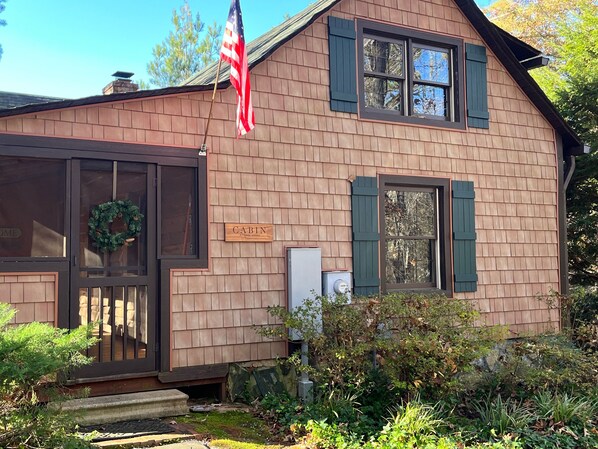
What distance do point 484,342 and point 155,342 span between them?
3.39 metres

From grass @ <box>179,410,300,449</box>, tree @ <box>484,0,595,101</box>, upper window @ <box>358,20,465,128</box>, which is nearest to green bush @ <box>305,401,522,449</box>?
grass @ <box>179,410,300,449</box>

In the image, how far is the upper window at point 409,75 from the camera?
331 inches

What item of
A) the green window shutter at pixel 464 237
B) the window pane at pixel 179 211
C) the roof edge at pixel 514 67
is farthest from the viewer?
the roof edge at pixel 514 67

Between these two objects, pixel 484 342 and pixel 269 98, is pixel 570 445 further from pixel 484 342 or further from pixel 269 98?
pixel 269 98

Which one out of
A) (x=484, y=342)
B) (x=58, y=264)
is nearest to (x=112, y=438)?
(x=58, y=264)

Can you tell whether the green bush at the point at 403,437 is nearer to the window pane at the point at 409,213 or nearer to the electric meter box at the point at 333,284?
the electric meter box at the point at 333,284

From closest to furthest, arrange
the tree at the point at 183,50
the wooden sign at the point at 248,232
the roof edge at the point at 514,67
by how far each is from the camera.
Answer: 1. the wooden sign at the point at 248,232
2. the roof edge at the point at 514,67
3. the tree at the point at 183,50

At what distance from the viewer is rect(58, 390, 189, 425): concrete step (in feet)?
18.9

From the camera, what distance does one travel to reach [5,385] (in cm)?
436

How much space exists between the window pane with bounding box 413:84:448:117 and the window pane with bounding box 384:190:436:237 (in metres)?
1.14

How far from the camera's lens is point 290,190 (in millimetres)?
7570

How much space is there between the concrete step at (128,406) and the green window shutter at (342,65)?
13.0ft

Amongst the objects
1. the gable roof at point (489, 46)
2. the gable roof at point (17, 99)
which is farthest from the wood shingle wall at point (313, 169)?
the gable roof at point (17, 99)

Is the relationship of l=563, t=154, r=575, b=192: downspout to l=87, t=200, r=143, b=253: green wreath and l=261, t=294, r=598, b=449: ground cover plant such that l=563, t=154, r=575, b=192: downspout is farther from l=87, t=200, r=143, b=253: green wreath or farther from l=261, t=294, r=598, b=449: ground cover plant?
l=87, t=200, r=143, b=253: green wreath
